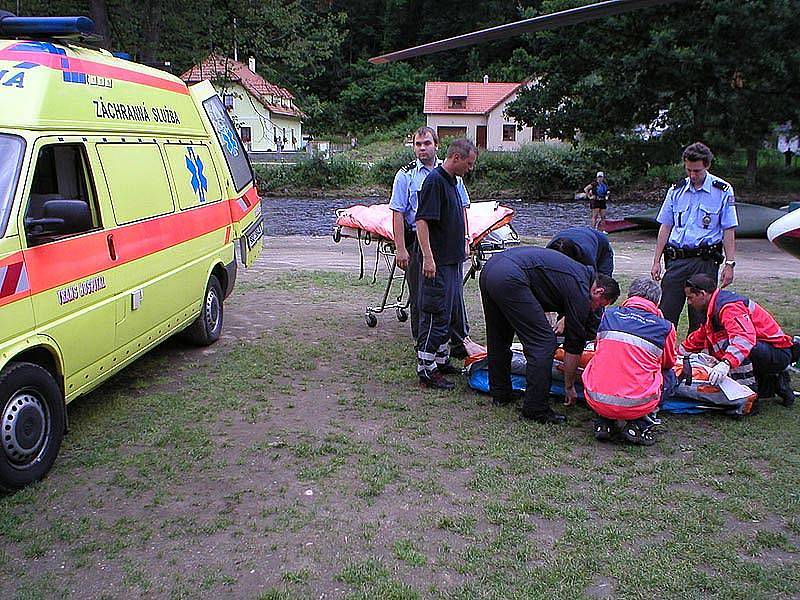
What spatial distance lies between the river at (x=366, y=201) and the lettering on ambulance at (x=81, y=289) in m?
16.4

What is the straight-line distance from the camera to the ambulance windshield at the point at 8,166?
4406 mm

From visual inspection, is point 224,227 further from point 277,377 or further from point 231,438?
point 231,438

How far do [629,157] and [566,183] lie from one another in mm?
5912

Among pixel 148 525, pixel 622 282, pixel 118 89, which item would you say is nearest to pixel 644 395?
pixel 148 525

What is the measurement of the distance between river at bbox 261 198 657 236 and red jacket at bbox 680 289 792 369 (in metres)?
15.6

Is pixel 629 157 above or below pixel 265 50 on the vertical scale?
below

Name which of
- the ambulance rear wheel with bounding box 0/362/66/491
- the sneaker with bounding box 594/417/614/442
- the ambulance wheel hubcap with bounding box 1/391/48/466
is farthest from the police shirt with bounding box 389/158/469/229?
the ambulance wheel hubcap with bounding box 1/391/48/466

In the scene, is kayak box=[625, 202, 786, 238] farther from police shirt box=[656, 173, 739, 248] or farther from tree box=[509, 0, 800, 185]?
police shirt box=[656, 173, 739, 248]

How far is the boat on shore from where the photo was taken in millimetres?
7105

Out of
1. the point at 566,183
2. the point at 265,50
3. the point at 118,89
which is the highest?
the point at 265,50

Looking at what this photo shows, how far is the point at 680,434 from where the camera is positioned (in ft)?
17.9

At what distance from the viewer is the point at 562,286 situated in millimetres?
5465

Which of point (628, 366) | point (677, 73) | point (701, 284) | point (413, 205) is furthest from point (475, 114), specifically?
point (628, 366)

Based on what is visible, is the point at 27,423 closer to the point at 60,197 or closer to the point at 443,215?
the point at 60,197
